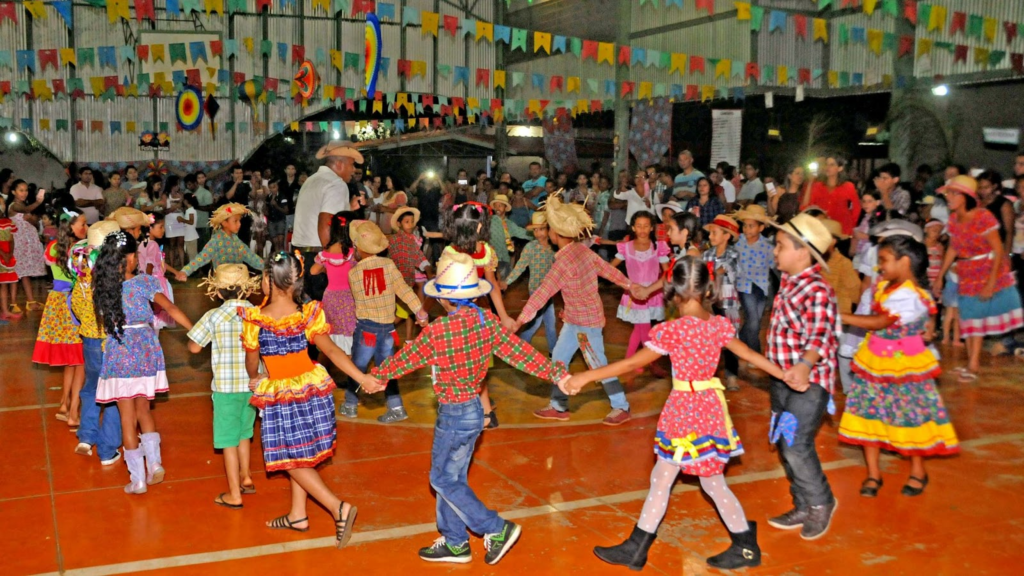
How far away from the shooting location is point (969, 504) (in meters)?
5.14

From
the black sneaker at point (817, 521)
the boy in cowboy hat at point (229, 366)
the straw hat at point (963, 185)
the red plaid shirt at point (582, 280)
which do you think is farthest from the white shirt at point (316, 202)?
the straw hat at point (963, 185)

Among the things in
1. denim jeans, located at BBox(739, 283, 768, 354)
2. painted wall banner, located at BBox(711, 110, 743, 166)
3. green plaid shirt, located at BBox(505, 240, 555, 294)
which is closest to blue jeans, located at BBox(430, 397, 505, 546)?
green plaid shirt, located at BBox(505, 240, 555, 294)

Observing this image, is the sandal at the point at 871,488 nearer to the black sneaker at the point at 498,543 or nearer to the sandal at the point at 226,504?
the black sneaker at the point at 498,543

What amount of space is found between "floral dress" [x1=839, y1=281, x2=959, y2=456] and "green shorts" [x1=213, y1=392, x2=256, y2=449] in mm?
3529

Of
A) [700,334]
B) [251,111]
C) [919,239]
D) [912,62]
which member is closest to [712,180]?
[912,62]

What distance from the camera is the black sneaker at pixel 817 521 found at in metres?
4.57

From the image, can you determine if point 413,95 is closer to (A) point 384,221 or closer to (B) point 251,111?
(B) point 251,111

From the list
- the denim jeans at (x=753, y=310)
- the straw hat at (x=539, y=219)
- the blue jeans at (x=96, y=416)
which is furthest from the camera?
the denim jeans at (x=753, y=310)

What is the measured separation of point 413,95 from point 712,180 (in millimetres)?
11371

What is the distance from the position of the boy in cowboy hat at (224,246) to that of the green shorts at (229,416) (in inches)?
78.6

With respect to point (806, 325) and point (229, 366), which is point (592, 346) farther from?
point (229, 366)

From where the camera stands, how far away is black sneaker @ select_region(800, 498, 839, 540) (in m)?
4.57

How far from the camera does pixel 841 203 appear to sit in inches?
382

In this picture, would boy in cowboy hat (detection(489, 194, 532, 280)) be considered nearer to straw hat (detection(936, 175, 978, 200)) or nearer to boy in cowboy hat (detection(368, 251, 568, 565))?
straw hat (detection(936, 175, 978, 200))
